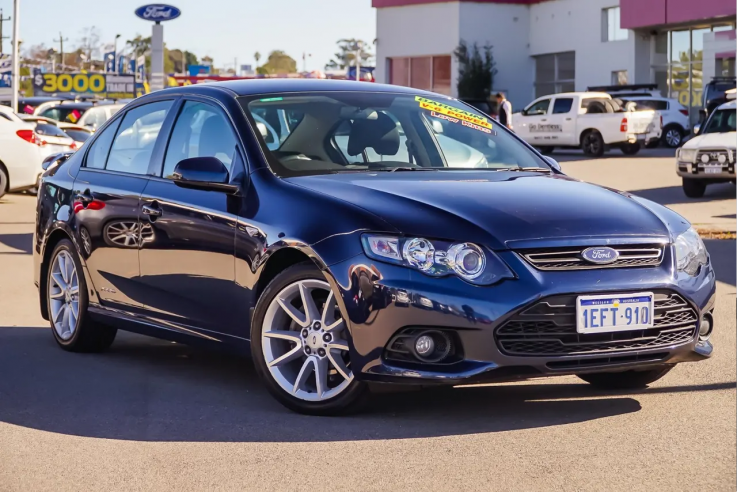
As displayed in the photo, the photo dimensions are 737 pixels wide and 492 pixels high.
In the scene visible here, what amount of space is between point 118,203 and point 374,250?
2258 mm

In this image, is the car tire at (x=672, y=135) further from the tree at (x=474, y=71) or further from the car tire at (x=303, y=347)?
the car tire at (x=303, y=347)

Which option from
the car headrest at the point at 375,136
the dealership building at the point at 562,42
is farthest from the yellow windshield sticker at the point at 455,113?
the dealership building at the point at 562,42

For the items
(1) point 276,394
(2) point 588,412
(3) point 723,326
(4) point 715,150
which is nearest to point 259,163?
(1) point 276,394

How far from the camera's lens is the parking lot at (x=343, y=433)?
Result: 4.51 m

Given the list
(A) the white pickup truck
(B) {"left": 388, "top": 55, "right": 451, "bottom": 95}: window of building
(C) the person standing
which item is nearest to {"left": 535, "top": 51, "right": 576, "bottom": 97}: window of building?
(B) {"left": 388, "top": 55, "right": 451, "bottom": 95}: window of building

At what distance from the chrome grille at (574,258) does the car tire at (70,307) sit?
10.5 feet

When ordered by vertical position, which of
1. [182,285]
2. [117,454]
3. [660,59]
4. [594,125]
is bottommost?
[117,454]

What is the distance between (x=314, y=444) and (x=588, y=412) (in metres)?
1.33

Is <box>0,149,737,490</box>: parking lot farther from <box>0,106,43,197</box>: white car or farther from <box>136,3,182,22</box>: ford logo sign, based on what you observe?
<box>136,3,182,22</box>: ford logo sign

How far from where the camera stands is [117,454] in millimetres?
4938

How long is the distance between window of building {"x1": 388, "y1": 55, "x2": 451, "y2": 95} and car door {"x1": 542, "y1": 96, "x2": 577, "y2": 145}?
22725mm

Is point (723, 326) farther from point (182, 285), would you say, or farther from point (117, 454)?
point (117, 454)

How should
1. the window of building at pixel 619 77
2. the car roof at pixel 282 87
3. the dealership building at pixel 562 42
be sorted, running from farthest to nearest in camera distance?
the window of building at pixel 619 77 → the dealership building at pixel 562 42 → the car roof at pixel 282 87

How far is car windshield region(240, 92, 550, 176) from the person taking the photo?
6.20m
